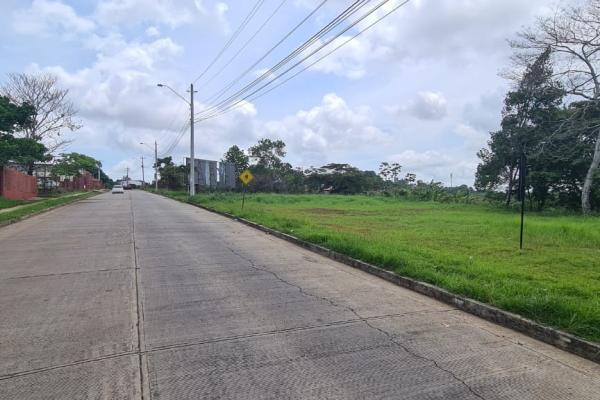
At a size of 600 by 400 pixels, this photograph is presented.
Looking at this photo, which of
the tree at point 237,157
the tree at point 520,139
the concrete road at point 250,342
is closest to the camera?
the concrete road at point 250,342

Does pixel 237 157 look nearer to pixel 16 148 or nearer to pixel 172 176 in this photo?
pixel 172 176

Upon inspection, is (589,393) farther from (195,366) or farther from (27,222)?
(27,222)

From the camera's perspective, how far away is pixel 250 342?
5176 millimetres

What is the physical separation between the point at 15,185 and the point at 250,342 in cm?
3761

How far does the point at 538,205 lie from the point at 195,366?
4373cm

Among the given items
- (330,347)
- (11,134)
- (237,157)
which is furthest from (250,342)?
(237,157)

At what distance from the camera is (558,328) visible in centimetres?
550

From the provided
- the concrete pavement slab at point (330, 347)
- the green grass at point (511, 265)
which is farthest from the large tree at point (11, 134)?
the concrete pavement slab at point (330, 347)

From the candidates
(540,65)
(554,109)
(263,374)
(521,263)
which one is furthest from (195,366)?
(554,109)

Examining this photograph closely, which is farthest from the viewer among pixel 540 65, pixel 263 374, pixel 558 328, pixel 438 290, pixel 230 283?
pixel 540 65

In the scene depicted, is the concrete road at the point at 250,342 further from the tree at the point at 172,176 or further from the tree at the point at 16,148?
the tree at the point at 172,176

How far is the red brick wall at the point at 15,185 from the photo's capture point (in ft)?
109

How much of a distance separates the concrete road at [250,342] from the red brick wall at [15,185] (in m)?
28.4

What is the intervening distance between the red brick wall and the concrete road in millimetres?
28375
